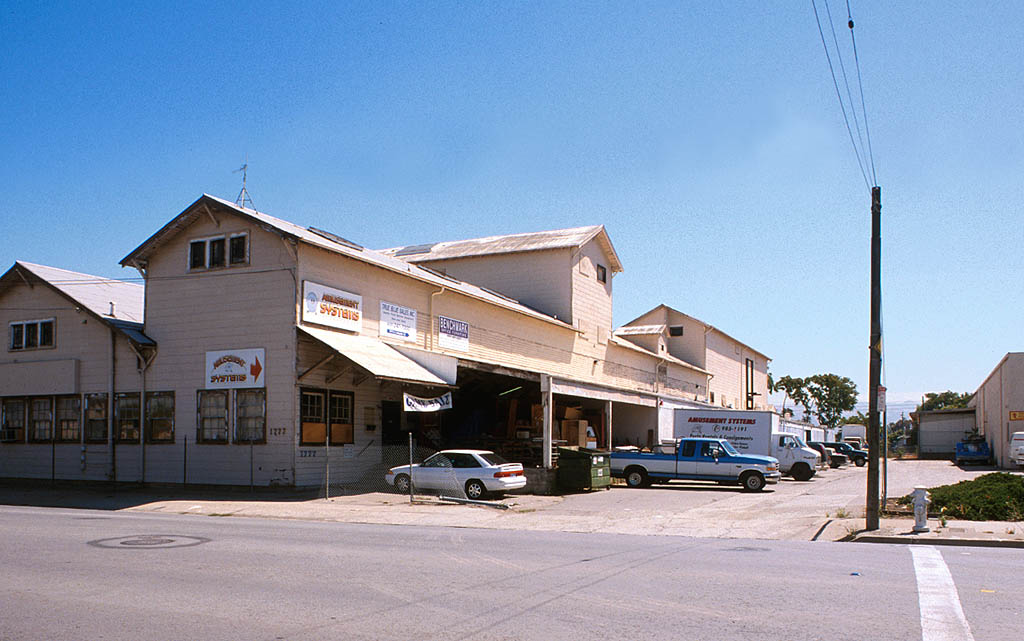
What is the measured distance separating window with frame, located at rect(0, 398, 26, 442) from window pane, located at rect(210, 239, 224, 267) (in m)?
9.60

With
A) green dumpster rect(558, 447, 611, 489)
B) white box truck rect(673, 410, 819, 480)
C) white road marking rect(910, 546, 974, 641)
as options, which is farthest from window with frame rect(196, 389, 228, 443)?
white road marking rect(910, 546, 974, 641)

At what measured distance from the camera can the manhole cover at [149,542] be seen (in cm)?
1262

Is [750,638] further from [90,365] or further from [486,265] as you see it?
[486,265]

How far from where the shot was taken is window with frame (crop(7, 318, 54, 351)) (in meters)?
29.3

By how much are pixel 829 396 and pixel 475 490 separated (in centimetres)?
9533

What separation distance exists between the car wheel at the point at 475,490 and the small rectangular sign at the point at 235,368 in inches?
250

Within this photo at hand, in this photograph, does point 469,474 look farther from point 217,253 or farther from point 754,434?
point 754,434

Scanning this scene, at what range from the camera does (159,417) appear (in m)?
26.3

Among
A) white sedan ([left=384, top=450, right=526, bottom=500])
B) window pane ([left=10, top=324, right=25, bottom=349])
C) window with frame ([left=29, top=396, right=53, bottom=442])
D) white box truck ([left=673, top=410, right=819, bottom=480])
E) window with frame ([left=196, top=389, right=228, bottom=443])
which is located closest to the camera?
white sedan ([left=384, top=450, right=526, bottom=500])

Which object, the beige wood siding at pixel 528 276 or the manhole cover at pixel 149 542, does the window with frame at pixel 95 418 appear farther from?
the beige wood siding at pixel 528 276

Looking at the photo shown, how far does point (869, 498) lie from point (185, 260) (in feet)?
65.9

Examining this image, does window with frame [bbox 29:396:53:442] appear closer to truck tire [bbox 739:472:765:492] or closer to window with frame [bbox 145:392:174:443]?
window with frame [bbox 145:392:174:443]

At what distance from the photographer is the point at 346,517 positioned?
19250mm

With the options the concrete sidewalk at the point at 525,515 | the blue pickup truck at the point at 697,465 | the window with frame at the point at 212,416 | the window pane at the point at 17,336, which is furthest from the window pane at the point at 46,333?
the blue pickup truck at the point at 697,465
